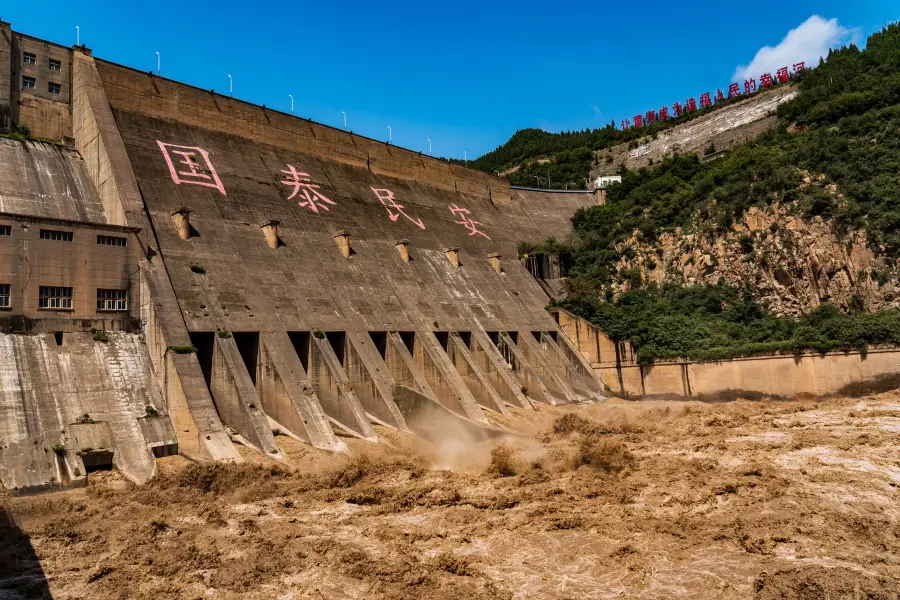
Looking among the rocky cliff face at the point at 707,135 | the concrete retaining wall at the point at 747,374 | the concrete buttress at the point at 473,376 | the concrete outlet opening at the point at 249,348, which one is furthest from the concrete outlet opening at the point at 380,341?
the rocky cliff face at the point at 707,135

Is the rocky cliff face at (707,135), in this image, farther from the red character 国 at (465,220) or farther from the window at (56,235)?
the window at (56,235)

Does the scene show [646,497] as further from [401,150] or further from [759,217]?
[401,150]

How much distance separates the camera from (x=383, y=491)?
18719mm

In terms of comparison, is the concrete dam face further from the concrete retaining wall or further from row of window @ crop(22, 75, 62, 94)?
the concrete retaining wall

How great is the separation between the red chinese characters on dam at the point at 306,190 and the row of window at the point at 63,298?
→ 14.0 meters

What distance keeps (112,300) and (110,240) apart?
2.24m

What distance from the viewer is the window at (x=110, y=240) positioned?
23.8 metres

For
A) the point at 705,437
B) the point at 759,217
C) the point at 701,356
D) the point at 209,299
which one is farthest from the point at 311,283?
the point at 759,217

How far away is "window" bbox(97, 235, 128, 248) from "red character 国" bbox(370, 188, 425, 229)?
64.3 ft

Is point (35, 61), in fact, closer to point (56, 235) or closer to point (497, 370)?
point (56, 235)

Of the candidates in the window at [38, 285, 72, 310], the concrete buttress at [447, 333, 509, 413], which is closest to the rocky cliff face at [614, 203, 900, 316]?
the concrete buttress at [447, 333, 509, 413]

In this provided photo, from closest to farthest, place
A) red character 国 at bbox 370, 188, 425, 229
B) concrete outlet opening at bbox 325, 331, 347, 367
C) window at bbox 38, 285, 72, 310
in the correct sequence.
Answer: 1. window at bbox 38, 285, 72, 310
2. concrete outlet opening at bbox 325, 331, 347, 367
3. red character 国 at bbox 370, 188, 425, 229

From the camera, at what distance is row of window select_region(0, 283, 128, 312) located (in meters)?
21.2

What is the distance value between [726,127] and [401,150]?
37217mm
